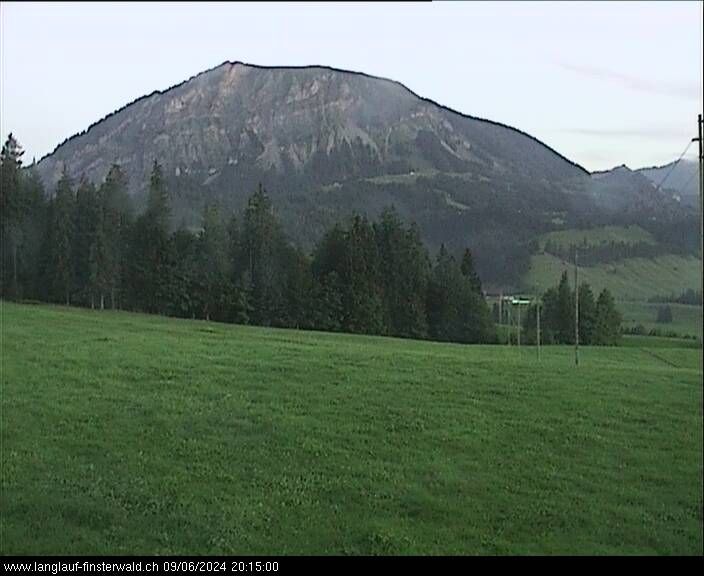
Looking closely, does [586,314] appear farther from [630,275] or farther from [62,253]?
[62,253]

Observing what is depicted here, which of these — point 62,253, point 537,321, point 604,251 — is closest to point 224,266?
point 62,253

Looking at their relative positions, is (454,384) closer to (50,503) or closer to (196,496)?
(196,496)

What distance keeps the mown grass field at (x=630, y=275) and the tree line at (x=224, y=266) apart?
2796 millimetres

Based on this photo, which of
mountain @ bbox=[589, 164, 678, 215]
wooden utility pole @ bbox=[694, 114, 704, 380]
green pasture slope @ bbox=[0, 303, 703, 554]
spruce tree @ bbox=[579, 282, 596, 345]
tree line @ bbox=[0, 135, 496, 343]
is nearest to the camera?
wooden utility pole @ bbox=[694, 114, 704, 380]

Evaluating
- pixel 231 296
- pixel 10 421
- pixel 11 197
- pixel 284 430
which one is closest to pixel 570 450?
pixel 284 430

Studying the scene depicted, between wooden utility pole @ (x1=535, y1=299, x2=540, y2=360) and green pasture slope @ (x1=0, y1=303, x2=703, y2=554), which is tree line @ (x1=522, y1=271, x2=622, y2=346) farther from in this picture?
green pasture slope @ (x1=0, y1=303, x2=703, y2=554)

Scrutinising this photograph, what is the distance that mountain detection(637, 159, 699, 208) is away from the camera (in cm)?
570

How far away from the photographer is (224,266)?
81.6 ft

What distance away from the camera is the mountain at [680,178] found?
5695 mm

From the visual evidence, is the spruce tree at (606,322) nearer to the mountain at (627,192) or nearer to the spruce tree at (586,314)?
the spruce tree at (586,314)

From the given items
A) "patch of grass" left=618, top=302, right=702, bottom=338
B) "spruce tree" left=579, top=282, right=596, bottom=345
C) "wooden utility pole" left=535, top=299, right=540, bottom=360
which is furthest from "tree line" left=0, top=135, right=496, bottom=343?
"patch of grass" left=618, top=302, right=702, bottom=338

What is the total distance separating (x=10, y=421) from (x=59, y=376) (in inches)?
122

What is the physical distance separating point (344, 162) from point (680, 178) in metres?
30.4

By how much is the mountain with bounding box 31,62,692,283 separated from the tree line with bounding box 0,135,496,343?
26.6 inches
